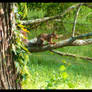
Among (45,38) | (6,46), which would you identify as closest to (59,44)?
(45,38)

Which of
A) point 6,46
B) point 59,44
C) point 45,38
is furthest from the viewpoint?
point 45,38

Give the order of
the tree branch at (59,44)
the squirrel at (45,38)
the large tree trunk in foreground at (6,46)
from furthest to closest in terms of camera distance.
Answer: the squirrel at (45,38), the tree branch at (59,44), the large tree trunk in foreground at (6,46)

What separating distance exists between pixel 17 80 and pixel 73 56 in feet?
6.32

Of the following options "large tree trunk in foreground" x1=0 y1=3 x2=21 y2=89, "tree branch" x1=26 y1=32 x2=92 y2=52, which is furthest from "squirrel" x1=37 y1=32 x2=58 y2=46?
"large tree trunk in foreground" x1=0 y1=3 x2=21 y2=89

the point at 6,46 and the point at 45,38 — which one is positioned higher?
the point at 6,46

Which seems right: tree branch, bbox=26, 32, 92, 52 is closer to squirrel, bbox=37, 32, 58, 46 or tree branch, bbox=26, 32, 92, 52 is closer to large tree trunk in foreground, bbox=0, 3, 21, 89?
squirrel, bbox=37, 32, 58, 46

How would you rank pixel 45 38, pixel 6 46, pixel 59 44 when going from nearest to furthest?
pixel 6 46, pixel 59 44, pixel 45 38

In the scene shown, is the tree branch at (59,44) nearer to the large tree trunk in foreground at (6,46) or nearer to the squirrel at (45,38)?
the squirrel at (45,38)

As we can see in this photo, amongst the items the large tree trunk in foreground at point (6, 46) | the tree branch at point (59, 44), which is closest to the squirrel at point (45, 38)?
the tree branch at point (59, 44)

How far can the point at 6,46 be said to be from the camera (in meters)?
1.23

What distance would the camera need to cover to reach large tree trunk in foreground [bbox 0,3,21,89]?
1163 mm

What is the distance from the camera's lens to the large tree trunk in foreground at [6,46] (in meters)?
1.16

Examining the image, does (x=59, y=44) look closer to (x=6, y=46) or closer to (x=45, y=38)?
(x=45, y=38)

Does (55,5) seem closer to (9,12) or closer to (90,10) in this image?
(90,10)
